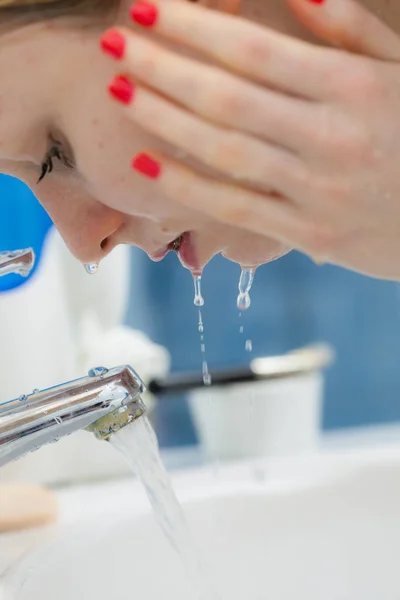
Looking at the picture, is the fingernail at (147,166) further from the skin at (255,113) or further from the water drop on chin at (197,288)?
the water drop on chin at (197,288)

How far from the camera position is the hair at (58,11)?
0.31 meters

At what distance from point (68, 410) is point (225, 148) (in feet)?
0.67

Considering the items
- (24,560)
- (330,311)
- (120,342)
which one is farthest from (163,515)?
(330,311)

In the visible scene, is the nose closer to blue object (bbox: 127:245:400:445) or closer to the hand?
the hand

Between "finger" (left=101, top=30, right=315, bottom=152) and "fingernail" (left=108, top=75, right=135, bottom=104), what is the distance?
16 millimetres

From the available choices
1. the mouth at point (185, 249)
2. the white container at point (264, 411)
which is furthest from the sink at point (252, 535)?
the mouth at point (185, 249)

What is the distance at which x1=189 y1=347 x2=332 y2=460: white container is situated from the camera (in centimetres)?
74

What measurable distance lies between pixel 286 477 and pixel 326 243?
425mm

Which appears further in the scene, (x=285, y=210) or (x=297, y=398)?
(x=297, y=398)

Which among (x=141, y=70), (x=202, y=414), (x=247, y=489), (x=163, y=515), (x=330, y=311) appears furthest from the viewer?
(x=330, y=311)

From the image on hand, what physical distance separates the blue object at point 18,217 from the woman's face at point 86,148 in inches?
8.8

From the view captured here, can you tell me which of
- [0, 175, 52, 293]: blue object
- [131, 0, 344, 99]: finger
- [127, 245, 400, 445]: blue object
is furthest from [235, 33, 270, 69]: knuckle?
[127, 245, 400, 445]: blue object

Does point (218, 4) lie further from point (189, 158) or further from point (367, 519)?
point (367, 519)

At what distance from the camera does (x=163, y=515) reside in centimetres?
49
